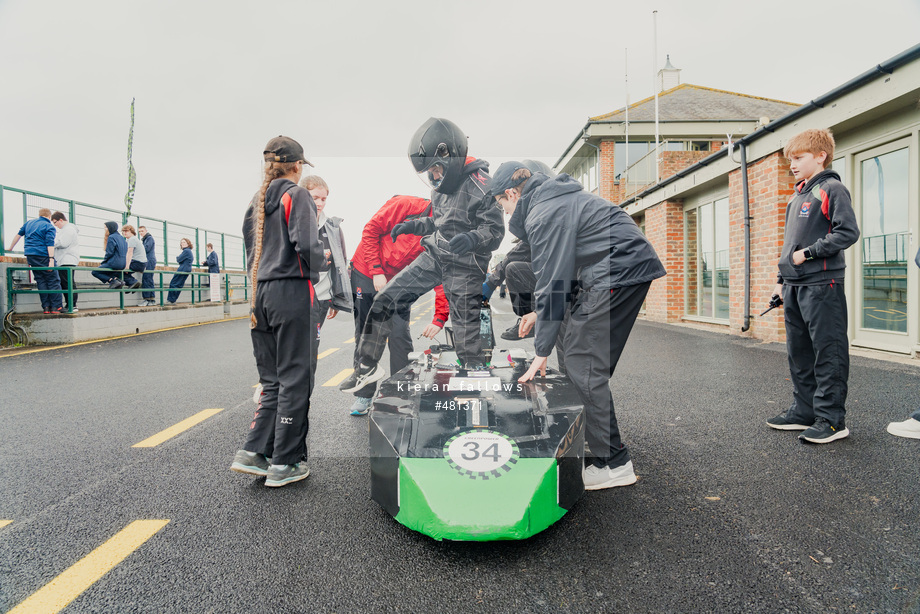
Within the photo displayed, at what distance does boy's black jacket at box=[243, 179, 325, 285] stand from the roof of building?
1508cm

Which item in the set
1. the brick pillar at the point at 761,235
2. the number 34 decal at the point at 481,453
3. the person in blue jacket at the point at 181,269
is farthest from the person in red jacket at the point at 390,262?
the person in blue jacket at the point at 181,269

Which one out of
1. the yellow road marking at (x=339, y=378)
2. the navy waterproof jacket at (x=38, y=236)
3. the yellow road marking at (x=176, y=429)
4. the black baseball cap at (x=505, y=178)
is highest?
the navy waterproof jacket at (x=38, y=236)

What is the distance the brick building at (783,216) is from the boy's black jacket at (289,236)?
3219 mm

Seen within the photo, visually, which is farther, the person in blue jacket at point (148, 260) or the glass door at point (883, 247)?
the person in blue jacket at point (148, 260)

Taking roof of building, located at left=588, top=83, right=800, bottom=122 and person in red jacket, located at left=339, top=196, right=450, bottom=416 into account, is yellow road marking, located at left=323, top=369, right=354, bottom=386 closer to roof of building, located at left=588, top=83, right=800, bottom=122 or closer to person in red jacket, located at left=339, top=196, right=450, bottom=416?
person in red jacket, located at left=339, top=196, right=450, bottom=416

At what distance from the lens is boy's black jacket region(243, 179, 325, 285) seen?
259 cm

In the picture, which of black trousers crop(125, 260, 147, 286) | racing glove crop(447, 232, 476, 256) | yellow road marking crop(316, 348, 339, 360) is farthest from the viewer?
black trousers crop(125, 260, 147, 286)

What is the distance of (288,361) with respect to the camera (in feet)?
8.69

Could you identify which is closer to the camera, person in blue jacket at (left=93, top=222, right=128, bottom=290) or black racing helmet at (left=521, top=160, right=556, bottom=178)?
black racing helmet at (left=521, top=160, right=556, bottom=178)

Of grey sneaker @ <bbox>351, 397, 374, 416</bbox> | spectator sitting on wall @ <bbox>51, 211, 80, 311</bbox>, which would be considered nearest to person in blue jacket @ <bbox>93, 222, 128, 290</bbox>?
spectator sitting on wall @ <bbox>51, 211, 80, 311</bbox>

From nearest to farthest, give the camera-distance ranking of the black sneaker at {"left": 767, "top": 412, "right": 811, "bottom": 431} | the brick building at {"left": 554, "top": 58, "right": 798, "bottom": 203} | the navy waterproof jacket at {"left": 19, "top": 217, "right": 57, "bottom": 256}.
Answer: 1. the black sneaker at {"left": 767, "top": 412, "right": 811, "bottom": 431}
2. the navy waterproof jacket at {"left": 19, "top": 217, "right": 57, "bottom": 256}
3. the brick building at {"left": 554, "top": 58, "right": 798, "bottom": 203}

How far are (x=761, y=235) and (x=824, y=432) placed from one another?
19.3ft

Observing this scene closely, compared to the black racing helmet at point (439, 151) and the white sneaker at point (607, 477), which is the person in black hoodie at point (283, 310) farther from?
the white sneaker at point (607, 477)

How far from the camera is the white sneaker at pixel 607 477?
2.48 metres
